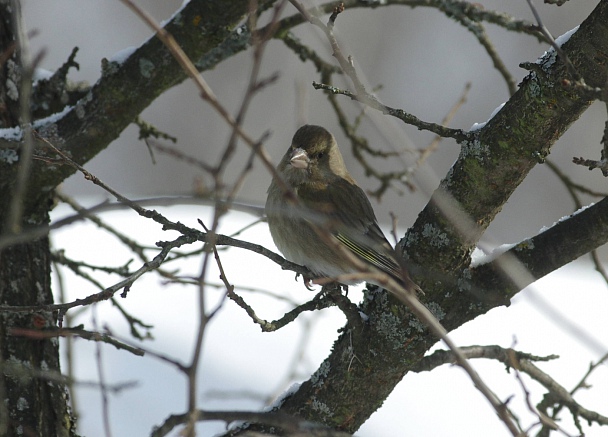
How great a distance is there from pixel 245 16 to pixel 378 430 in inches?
106

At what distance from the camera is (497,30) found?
14820 mm

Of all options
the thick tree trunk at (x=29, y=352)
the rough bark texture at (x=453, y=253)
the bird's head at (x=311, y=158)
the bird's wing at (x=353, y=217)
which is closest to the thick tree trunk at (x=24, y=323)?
the thick tree trunk at (x=29, y=352)

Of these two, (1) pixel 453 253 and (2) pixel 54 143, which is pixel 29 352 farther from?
(1) pixel 453 253

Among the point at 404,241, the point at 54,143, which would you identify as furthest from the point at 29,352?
the point at 404,241

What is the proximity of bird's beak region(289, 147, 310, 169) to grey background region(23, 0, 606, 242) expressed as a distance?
8.75 meters

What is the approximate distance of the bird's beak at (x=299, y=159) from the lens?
417 cm

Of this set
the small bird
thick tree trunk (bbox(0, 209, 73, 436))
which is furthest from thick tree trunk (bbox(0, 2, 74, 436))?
the small bird

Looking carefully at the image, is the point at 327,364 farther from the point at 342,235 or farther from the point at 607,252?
the point at 607,252

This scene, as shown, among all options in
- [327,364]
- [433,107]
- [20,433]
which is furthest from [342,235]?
[433,107]

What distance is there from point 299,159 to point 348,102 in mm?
9282

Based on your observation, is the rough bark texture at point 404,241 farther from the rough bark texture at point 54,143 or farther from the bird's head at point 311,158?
the bird's head at point 311,158

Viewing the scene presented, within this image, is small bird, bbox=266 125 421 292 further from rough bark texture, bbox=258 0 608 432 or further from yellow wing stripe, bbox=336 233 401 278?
rough bark texture, bbox=258 0 608 432

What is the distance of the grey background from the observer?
13656mm

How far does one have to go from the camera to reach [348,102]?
13.3m
